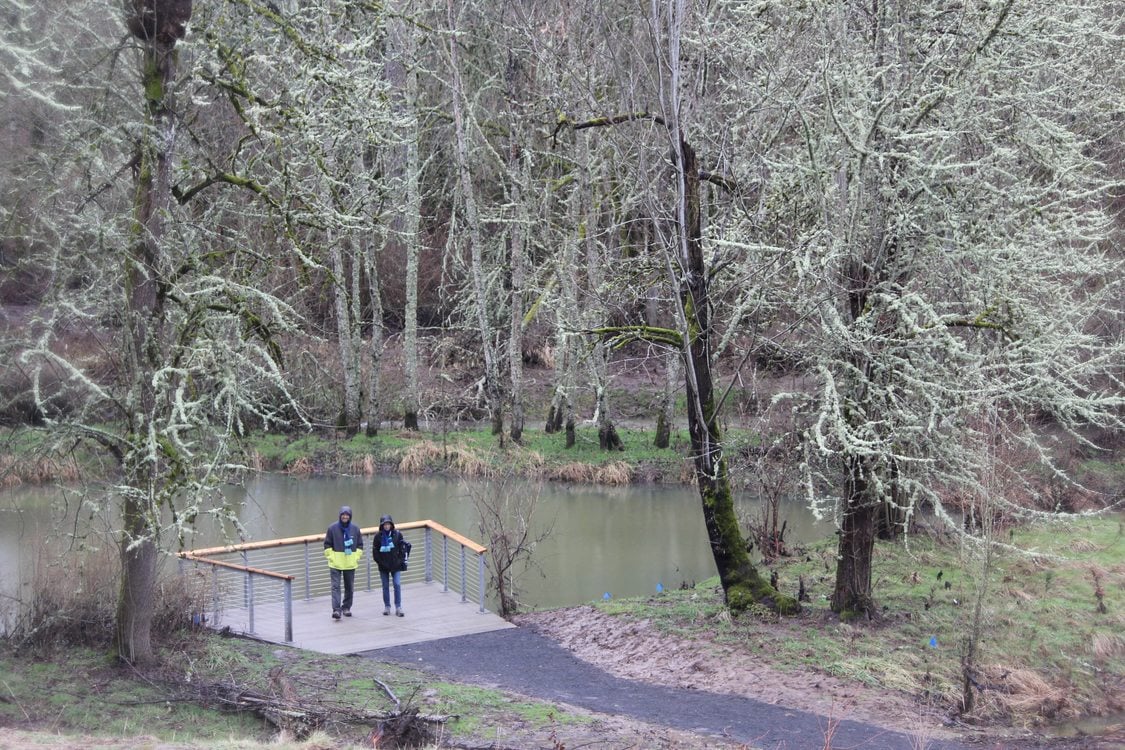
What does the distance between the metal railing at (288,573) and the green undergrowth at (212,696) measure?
98cm

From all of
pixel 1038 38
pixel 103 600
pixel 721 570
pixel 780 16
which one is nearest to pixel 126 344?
pixel 103 600

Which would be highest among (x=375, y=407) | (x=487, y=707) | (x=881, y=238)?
(x=881, y=238)

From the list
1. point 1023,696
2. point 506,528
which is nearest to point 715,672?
point 1023,696

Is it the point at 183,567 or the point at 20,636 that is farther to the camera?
the point at 183,567

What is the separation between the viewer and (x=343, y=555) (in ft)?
43.3

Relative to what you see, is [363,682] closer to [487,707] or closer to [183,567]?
[487,707]

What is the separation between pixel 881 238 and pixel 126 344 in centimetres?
761

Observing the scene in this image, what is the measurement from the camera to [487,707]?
32.6 ft

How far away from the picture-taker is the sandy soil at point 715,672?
33.7ft

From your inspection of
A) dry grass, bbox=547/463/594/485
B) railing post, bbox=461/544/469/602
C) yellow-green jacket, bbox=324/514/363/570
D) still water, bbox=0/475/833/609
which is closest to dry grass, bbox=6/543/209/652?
yellow-green jacket, bbox=324/514/363/570

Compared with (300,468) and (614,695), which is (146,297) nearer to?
(614,695)

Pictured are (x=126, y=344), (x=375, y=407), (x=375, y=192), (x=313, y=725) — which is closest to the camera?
(x=313, y=725)

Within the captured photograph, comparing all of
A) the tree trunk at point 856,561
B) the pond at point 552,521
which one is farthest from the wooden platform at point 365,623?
the tree trunk at point 856,561

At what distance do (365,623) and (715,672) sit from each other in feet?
14.7
